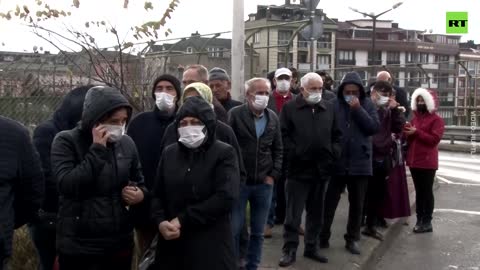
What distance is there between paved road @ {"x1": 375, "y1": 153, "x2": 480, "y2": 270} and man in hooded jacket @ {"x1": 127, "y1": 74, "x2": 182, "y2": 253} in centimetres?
304

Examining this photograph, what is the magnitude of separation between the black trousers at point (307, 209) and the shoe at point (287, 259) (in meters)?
0.04

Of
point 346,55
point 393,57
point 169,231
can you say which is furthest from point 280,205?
point 393,57

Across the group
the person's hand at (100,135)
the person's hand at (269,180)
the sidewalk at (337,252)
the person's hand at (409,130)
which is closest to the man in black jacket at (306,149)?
the sidewalk at (337,252)

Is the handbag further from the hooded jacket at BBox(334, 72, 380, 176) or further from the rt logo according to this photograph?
the rt logo

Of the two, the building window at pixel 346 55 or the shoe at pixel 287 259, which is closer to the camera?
the shoe at pixel 287 259

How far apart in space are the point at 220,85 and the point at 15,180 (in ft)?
9.37

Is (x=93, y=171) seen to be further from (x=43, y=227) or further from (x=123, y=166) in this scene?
(x=43, y=227)

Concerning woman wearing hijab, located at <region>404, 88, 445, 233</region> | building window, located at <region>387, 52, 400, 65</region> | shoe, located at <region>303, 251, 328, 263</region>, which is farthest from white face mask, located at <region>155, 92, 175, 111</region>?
building window, located at <region>387, 52, 400, 65</region>

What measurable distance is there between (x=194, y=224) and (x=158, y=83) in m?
1.58

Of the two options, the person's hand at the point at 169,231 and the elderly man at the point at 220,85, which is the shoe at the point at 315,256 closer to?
the elderly man at the point at 220,85

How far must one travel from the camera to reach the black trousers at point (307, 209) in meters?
6.00

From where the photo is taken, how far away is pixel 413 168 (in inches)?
315

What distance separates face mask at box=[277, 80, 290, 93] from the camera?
296 inches

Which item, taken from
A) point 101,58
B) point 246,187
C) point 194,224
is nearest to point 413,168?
point 246,187
